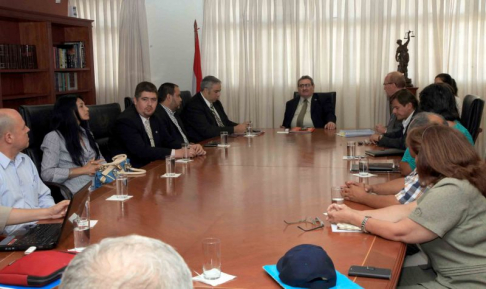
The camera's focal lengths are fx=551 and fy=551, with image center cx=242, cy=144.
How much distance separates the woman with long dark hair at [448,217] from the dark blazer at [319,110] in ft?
14.5

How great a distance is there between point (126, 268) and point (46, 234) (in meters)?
1.53

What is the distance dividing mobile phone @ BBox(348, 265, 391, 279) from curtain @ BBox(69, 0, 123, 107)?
6493mm

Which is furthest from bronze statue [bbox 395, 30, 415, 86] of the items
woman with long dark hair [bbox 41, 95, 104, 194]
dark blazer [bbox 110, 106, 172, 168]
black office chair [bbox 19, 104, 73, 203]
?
black office chair [bbox 19, 104, 73, 203]

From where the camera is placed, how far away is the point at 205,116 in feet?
19.8

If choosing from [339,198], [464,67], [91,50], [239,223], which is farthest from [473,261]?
[91,50]

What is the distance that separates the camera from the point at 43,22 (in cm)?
639

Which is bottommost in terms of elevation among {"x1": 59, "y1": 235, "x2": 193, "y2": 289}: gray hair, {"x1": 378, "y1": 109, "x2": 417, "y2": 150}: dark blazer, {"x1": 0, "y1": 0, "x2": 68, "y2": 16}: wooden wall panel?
{"x1": 378, "y1": 109, "x2": 417, "y2": 150}: dark blazer

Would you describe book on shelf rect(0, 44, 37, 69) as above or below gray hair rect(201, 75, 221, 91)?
above

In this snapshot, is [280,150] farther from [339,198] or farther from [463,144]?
A: [463,144]

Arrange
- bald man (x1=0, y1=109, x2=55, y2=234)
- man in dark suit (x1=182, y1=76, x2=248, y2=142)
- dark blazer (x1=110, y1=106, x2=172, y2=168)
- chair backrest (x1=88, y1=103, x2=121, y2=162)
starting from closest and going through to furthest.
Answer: bald man (x1=0, y1=109, x2=55, y2=234) < dark blazer (x1=110, y1=106, x2=172, y2=168) < chair backrest (x1=88, y1=103, x2=121, y2=162) < man in dark suit (x1=182, y1=76, x2=248, y2=142)

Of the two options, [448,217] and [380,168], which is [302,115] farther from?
[448,217]

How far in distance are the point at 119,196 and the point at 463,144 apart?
1.69m

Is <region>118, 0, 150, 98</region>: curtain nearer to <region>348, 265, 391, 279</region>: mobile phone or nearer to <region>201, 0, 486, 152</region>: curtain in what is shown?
<region>201, 0, 486, 152</region>: curtain

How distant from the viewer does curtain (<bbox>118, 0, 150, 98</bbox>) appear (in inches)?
300
